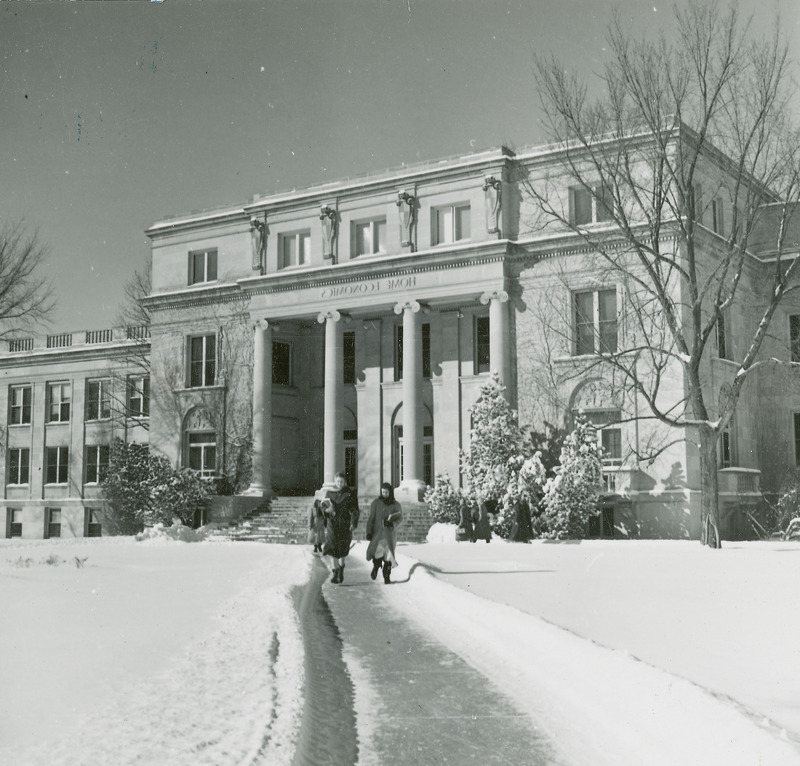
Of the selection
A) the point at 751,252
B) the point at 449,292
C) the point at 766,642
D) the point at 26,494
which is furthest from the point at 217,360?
the point at 766,642

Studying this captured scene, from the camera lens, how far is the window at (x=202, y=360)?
45750 millimetres

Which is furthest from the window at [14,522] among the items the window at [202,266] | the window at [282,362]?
the window at [282,362]

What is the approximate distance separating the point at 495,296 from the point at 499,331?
131cm

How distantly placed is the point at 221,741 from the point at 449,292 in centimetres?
3260

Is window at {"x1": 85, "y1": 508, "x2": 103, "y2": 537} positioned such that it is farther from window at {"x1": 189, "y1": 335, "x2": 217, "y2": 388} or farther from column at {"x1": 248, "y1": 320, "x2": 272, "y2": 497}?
column at {"x1": 248, "y1": 320, "x2": 272, "y2": 497}

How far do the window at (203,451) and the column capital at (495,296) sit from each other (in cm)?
1435

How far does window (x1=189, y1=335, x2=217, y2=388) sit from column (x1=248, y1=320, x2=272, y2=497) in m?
3.51

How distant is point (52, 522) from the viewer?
53781 millimetres

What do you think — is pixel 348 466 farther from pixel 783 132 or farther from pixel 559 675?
pixel 559 675

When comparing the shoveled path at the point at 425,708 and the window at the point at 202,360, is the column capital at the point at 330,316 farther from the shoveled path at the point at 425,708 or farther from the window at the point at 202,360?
the shoveled path at the point at 425,708

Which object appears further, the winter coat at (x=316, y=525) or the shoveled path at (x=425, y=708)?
the winter coat at (x=316, y=525)

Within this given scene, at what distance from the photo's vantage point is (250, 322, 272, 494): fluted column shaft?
136ft

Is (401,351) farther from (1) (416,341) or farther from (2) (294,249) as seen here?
(2) (294,249)

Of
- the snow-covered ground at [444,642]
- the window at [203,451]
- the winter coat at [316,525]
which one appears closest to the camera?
the snow-covered ground at [444,642]
